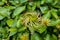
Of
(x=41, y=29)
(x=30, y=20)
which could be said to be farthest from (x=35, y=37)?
(x=30, y=20)

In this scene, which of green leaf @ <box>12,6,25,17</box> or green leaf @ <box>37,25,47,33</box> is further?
green leaf @ <box>12,6,25,17</box>

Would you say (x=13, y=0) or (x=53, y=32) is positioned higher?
(x=13, y=0)

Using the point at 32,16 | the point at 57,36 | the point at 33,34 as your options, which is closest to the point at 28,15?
the point at 32,16

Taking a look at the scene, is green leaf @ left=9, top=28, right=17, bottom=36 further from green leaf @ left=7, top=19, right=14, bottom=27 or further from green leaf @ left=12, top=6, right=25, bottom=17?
green leaf @ left=12, top=6, right=25, bottom=17

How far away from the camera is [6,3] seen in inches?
124

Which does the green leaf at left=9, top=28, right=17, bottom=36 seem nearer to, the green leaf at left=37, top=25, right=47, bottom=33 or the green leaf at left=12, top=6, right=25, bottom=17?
the green leaf at left=12, top=6, right=25, bottom=17

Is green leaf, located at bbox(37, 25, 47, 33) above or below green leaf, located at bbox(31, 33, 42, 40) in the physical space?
above

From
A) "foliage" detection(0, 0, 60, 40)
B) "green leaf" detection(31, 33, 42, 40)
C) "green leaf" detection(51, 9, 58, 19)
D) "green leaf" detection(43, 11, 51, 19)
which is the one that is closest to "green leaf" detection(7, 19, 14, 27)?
"foliage" detection(0, 0, 60, 40)

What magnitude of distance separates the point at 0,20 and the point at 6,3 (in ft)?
0.93

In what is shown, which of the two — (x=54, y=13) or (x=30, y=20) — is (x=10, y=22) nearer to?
(x=30, y=20)

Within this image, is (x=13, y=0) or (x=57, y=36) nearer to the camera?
(x=57, y=36)

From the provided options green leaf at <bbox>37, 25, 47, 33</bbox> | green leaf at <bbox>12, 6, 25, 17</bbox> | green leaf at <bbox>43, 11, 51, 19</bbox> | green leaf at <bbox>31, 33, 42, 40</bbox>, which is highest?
green leaf at <bbox>12, 6, 25, 17</bbox>

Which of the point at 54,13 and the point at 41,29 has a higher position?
the point at 54,13

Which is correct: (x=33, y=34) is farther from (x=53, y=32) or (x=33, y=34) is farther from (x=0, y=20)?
(x=0, y=20)
